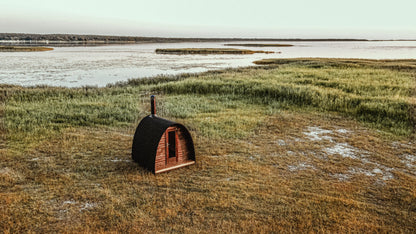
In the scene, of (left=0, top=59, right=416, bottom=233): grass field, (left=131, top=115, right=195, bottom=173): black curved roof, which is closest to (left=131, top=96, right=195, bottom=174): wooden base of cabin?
(left=131, top=115, right=195, bottom=173): black curved roof

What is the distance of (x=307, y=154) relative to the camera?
33.3ft

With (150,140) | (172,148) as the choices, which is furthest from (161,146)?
(172,148)

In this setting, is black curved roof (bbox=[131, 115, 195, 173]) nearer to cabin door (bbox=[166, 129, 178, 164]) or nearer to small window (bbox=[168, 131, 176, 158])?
cabin door (bbox=[166, 129, 178, 164])

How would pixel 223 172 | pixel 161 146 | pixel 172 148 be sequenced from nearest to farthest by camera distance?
pixel 161 146
pixel 223 172
pixel 172 148

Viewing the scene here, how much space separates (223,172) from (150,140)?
7.31 ft

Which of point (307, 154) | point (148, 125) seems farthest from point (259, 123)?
point (148, 125)

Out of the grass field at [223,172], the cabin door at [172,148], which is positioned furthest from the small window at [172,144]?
the grass field at [223,172]

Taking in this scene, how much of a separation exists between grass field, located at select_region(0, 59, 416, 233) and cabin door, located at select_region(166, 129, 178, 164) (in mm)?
409

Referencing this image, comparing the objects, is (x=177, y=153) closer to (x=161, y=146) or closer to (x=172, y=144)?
(x=172, y=144)

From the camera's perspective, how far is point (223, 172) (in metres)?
8.52

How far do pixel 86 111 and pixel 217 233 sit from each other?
12.4 m

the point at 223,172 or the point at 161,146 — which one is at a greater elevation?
the point at 161,146

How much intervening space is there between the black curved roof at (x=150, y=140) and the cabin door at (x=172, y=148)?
0.96 feet

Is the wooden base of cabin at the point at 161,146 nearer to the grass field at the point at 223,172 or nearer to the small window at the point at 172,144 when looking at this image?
the small window at the point at 172,144
